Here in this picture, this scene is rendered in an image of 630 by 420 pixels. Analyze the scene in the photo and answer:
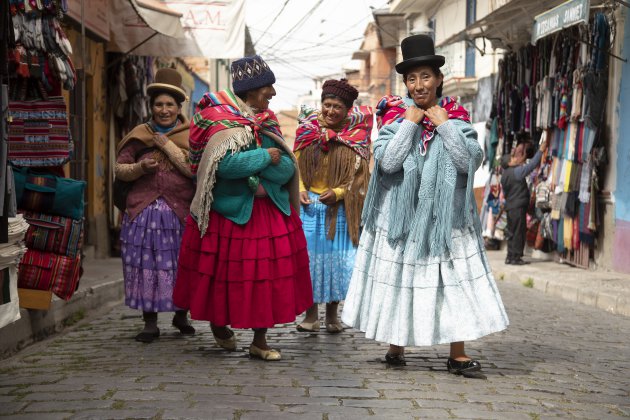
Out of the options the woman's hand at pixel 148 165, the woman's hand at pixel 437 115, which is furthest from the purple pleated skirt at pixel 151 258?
the woman's hand at pixel 437 115

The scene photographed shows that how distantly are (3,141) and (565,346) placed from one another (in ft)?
14.1

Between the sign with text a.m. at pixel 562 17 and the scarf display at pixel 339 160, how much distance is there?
4483mm

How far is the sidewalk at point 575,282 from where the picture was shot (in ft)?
32.5

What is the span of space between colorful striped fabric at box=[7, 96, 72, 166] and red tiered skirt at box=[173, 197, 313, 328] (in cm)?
140

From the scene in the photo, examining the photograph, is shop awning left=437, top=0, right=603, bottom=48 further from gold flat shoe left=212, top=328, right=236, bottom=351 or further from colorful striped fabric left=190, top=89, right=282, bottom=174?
gold flat shoe left=212, top=328, right=236, bottom=351

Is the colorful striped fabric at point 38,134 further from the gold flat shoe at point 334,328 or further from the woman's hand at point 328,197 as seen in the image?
the gold flat shoe at point 334,328

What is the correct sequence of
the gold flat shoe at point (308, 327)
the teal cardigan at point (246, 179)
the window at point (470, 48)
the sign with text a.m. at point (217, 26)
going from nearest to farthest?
the teal cardigan at point (246, 179), the gold flat shoe at point (308, 327), the sign with text a.m. at point (217, 26), the window at point (470, 48)

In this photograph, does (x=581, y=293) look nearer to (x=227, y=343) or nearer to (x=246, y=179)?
(x=227, y=343)

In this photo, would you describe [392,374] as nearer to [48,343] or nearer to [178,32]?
[48,343]

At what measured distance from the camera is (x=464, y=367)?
5363mm

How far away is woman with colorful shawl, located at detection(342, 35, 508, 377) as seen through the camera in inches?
212

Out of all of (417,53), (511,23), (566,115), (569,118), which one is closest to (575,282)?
(569,118)

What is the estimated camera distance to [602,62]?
12.5m

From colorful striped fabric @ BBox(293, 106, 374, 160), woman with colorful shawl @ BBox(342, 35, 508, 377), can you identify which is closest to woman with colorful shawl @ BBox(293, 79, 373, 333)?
colorful striped fabric @ BBox(293, 106, 374, 160)
